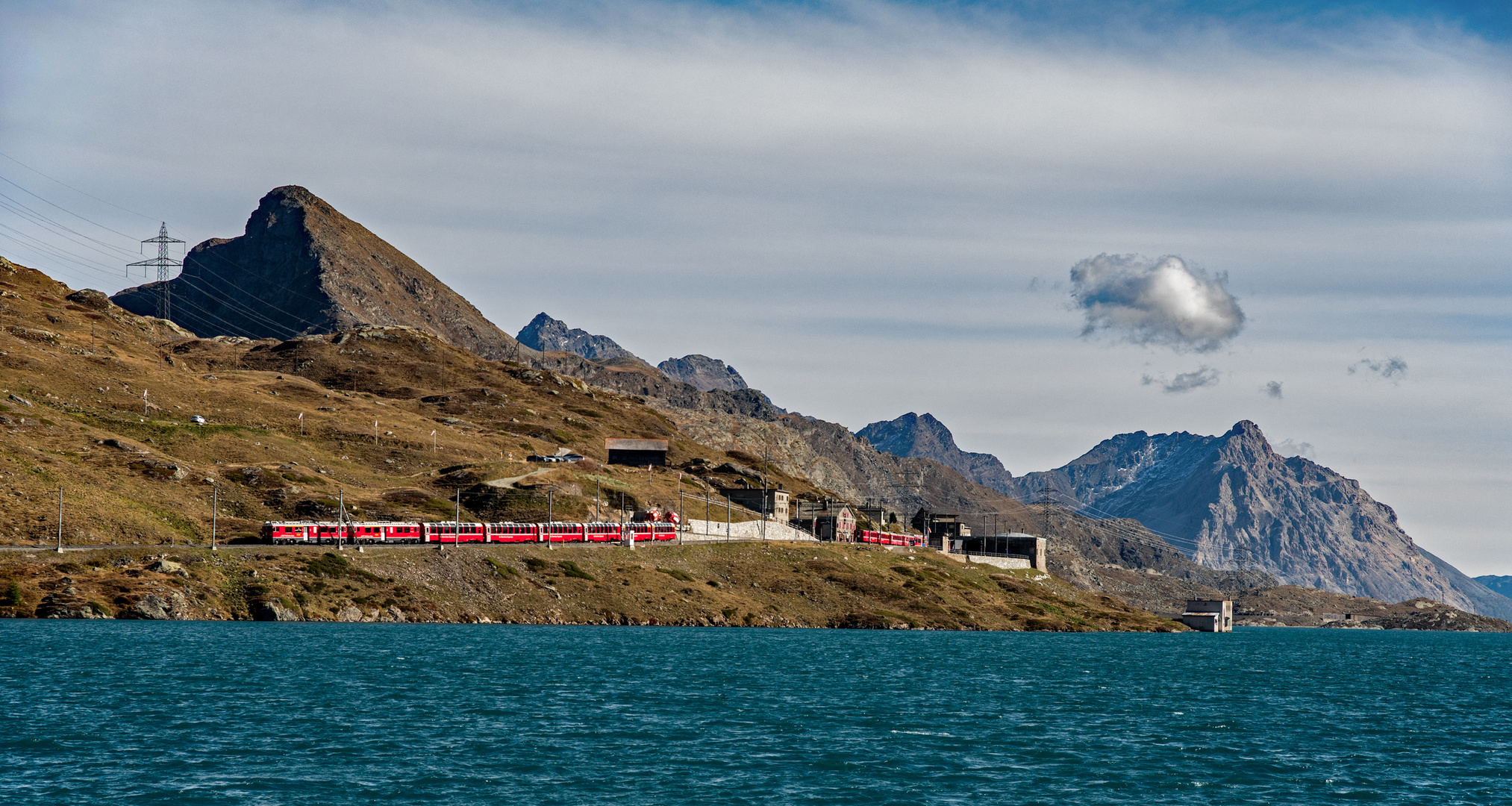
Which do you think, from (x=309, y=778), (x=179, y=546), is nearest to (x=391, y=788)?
(x=309, y=778)

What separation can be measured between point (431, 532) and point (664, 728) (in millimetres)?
107864

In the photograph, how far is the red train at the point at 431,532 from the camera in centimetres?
16000

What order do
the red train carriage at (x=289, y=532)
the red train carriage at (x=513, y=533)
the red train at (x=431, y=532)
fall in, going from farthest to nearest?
the red train carriage at (x=513, y=533) → the red train at (x=431, y=532) → the red train carriage at (x=289, y=532)

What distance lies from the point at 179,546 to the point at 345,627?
28806 mm

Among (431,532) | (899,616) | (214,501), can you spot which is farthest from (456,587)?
(899,616)

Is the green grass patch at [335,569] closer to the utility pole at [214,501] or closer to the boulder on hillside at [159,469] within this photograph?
the utility pole at [214,501]

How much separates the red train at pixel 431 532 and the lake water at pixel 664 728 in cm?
3532

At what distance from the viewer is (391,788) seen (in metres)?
Result: 49.4

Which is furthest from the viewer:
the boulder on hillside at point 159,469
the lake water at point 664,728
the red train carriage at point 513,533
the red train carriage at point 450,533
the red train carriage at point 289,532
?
the boulder on hillside at point 159,469

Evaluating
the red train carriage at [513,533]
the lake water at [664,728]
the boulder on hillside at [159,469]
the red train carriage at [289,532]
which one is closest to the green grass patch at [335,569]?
the red train carriage at [289,532]

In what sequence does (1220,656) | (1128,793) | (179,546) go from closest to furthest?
(1128,793) → (179,546) → (1220,656)

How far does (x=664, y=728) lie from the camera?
68.1 metres

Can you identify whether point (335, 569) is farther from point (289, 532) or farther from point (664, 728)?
point (664, 728)

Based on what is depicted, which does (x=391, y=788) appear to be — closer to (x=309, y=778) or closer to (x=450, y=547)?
(x=309, y=778)
